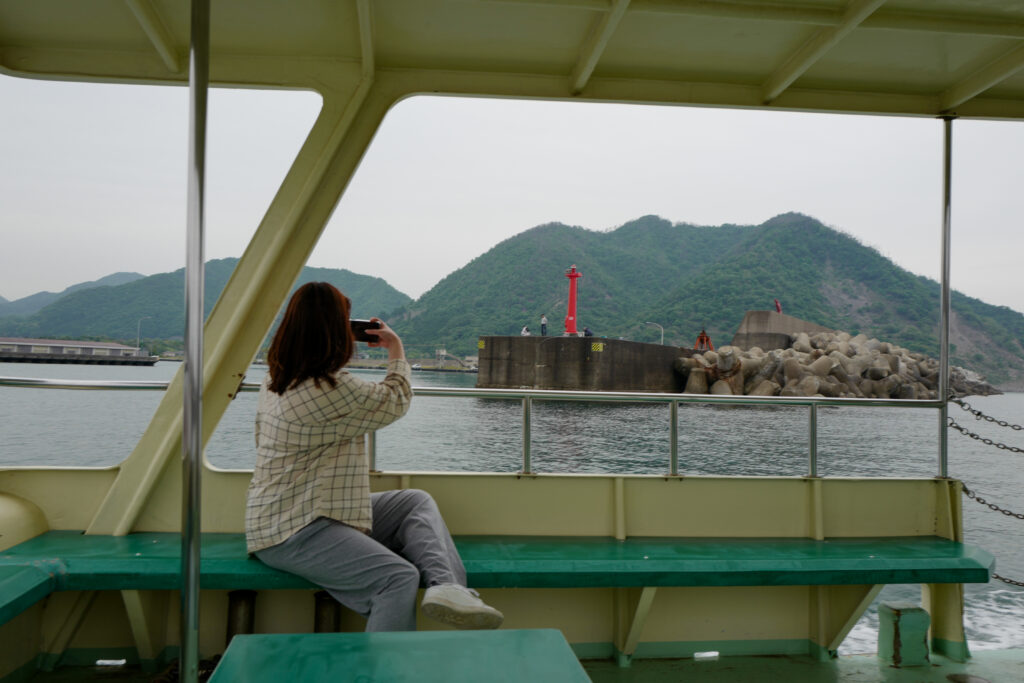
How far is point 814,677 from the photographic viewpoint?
8.43ft

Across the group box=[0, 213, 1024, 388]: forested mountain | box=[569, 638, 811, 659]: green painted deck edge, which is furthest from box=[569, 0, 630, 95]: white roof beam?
box=[0, 213, 1024, 388]: forested mountain

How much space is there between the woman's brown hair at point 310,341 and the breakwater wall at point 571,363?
48.6 feet

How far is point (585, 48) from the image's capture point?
8.64 feet

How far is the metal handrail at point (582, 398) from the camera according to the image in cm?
261

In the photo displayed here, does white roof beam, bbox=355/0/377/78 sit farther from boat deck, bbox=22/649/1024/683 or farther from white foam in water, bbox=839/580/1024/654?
white foam in water, bbox=839/580/1024/654

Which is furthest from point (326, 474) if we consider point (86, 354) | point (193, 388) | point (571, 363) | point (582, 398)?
point (571, 363)

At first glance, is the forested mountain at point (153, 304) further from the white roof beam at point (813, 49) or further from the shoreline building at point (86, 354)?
the white roof beam at point (813, 49)

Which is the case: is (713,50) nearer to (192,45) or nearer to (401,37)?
(401,37)

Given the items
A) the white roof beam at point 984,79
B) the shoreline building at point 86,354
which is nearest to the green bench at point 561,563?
the white roof beam at point 984,79

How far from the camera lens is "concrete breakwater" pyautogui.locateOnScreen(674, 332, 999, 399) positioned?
24.6 m

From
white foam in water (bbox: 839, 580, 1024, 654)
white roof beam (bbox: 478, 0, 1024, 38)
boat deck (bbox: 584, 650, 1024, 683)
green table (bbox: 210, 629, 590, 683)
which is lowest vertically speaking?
white foam in water (bbox: 839, 580, 1024, 654)

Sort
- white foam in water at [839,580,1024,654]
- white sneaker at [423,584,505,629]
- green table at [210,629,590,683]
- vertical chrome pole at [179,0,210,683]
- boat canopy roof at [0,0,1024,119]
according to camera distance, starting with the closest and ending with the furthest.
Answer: vertical chrome pole at [179,0,210,683], green table at [210,629,590,683], white sneaker at [423,584,505,629], boat canopy roof at [0,0,1024,119], white foam in water at [839,580,1024,654]

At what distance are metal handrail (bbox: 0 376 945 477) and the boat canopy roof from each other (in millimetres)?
1218

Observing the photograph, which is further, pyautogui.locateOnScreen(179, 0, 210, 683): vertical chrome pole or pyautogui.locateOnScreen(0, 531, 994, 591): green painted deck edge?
pyautogui.locateOnScreen(0, 531, 994, 591): green painted deck edge
